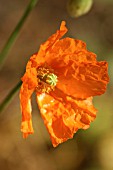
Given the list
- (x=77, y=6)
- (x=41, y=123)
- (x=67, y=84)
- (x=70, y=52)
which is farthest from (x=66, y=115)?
(x=41, y=123)

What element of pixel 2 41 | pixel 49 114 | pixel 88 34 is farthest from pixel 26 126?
pixel 88 34

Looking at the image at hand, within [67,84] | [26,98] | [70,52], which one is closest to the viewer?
[26,98]

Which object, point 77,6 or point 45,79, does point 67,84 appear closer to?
point 45,79

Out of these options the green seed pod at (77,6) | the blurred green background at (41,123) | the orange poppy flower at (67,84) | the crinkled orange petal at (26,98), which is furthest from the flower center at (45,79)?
the blurred green background at (41,123)

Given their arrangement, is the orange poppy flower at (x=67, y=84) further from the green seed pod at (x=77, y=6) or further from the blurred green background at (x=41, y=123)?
the blurred green background at (x=41, y=123)

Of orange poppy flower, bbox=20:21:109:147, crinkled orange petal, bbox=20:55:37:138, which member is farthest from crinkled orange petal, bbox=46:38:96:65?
crinkled orange petal, bbox=20:55:37:138

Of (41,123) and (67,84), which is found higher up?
(67,84)

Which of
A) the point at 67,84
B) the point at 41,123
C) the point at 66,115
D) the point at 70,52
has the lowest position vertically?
the point at 41,123
